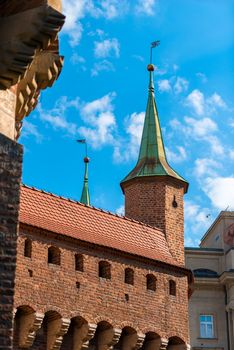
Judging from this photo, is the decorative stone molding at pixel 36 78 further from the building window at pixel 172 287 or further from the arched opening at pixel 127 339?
the building window at pixel 172 287

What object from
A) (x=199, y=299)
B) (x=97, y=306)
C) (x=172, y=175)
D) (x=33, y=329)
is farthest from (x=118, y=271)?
(x=199, y=299)

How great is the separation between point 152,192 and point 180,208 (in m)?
1.02

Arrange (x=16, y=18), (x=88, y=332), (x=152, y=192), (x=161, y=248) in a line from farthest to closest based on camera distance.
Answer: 1. (x=152, y=192)
2. (x=161, y=248)
3. (x=88, y=332)
4. (x=16, y=18)

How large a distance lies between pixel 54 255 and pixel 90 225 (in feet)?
6.89

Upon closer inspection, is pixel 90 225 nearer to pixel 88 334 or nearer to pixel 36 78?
pixel 88 334

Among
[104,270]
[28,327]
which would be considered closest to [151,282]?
[104,270]

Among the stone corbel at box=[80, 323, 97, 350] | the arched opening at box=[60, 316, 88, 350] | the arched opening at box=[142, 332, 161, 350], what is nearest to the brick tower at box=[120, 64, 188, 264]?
the arched opening at box=[142, 332, 161, 350]

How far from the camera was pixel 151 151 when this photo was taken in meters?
27.2

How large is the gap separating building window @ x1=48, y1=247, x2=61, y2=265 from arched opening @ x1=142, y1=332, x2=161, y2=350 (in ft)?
11.2

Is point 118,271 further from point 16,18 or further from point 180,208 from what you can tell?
point 16,18

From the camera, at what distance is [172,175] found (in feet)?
84.2

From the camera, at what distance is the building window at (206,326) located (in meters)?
34.4

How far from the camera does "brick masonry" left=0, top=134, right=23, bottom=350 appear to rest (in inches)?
278

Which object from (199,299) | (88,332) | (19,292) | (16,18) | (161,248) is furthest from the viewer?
(199,299)
